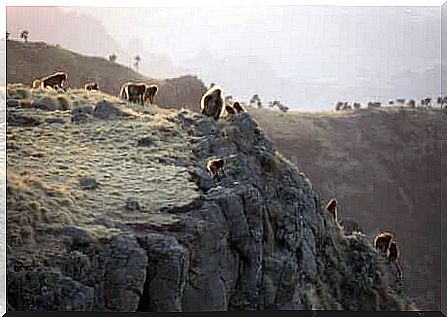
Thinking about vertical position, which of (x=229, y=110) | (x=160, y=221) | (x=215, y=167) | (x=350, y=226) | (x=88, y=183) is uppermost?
(x=229, y=110)

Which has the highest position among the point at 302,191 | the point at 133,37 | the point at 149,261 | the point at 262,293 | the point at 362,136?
the point at 133,37

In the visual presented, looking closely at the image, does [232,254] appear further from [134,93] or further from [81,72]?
[81,72]

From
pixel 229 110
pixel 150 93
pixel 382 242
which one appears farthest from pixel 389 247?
pixel 150 93

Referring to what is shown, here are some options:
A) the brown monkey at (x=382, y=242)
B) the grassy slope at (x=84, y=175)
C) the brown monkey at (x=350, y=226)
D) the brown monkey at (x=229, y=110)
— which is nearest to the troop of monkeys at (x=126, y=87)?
the grassy slope at (x=84, y=175)

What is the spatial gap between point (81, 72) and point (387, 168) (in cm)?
662

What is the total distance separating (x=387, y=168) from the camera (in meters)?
13.8

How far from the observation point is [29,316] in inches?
247

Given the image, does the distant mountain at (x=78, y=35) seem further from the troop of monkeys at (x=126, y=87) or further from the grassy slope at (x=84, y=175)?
the grassy slope at (x=84, y=175)

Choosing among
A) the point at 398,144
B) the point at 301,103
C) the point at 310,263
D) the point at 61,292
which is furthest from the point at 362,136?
the point at 61,292

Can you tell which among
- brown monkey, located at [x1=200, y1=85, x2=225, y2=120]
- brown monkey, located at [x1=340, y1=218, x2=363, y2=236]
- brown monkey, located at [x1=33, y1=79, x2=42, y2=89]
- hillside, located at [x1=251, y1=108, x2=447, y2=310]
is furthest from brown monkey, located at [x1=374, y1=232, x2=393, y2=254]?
brown monkey, located at [x1=33, y1=79, x2=42, y2=89]

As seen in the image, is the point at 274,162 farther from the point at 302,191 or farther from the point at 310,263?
the point at 310,263

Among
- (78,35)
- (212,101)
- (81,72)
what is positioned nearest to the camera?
(78,35)

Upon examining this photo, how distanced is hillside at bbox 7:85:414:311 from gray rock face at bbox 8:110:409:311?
1 centimetres

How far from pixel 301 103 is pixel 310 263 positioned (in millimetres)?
4966
